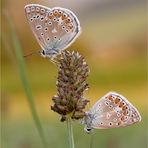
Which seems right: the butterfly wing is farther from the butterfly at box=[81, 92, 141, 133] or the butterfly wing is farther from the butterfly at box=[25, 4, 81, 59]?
the butterfly at box=[25, 4, 81, 59]

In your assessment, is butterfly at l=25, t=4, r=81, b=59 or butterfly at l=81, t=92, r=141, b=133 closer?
butterfly at l=81, t=92, r=141, b=133

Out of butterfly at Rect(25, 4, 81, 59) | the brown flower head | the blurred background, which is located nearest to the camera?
the brown flower head

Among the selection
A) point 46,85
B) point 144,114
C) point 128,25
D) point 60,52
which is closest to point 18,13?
point 46,85

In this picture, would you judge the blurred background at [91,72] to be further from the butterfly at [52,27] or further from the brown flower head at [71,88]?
the brown flower head at [71,88]

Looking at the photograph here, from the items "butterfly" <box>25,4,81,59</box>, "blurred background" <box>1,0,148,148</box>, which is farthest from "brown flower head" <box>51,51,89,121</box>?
"blurred background" <box>1,0,148,148</box>

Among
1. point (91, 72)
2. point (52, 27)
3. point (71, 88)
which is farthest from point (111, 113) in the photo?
point (91, 72)
